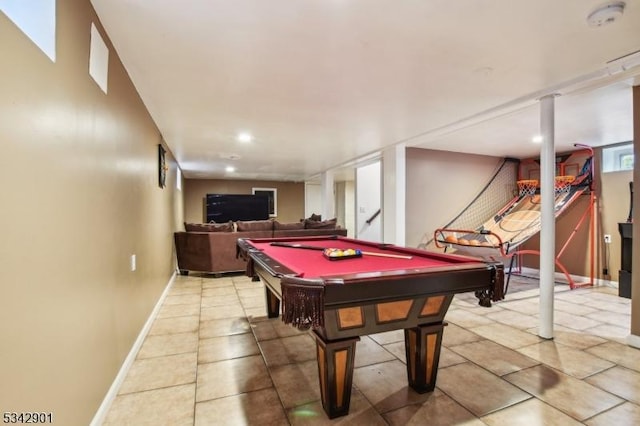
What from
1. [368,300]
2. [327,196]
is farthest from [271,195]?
[368,300]

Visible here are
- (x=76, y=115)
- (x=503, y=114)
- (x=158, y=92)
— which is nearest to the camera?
(x=76, y=115)

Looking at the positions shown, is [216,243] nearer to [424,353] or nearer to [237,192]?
[424,353]

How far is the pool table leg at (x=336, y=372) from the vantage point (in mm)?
1578

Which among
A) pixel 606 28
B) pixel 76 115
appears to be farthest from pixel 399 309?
pixel 606 28

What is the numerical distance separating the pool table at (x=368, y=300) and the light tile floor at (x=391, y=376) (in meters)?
0.21

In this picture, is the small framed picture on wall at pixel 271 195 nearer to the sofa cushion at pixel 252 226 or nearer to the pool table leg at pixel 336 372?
the sofa cushion at pixel 252 226

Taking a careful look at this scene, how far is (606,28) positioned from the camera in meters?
1.82

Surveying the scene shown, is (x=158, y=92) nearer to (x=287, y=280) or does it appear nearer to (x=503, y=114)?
(x=287, y=280)

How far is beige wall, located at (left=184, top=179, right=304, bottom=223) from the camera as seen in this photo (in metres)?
9.28

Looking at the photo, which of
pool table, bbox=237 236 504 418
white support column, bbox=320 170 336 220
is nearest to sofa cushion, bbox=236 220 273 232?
white support column, bbox=320 170 336 220

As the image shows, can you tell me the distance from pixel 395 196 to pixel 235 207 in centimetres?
585

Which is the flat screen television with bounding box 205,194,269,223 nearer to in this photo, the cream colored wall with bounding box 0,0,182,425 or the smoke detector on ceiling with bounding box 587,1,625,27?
the cream colored wall with bounding box 0,0,182,425

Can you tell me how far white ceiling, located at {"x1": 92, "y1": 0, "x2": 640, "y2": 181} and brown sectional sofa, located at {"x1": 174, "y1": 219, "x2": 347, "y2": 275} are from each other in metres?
1.64

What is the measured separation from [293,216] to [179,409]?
8.58 metres
